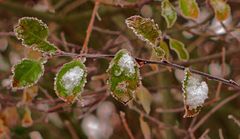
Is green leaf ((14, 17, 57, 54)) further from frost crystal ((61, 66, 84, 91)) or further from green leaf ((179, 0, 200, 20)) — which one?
green leaf ((179, 0, 200, 20))

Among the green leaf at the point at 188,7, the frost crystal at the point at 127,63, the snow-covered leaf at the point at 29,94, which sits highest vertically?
the green leaf at the point at 188,7

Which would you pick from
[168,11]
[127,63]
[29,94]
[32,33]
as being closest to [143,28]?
[127,63]

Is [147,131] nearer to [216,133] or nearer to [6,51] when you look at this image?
[216,133]

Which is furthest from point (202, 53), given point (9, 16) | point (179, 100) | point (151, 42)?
point (151, 42)

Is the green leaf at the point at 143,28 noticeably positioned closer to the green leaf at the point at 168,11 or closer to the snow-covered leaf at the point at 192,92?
the snow-covered leaf at the point at 192,92

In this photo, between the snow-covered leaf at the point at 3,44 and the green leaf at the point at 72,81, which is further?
the snow-covered leaf at the point at 3,44

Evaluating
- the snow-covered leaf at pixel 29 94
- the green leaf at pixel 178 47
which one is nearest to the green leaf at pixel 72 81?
the green leaf at pixel 178 47

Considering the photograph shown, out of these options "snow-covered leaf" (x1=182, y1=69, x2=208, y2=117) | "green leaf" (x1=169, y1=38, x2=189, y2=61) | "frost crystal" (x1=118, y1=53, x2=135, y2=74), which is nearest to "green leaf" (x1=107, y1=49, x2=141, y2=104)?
"frost crystal" (x1=118, y1=53, x2=135, y2=74)
